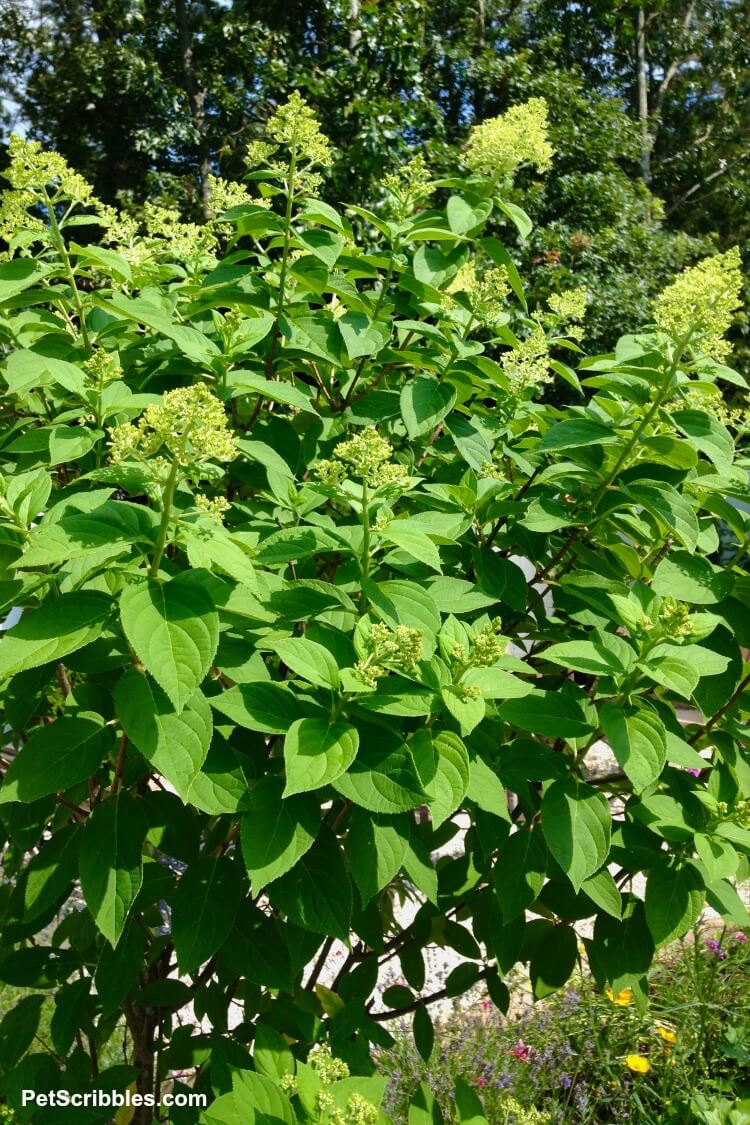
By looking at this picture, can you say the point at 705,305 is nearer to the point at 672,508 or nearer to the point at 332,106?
the point at 672,508

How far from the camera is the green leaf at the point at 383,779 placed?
4.21 feet

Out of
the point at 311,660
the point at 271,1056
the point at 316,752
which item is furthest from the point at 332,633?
the point at 271,1056

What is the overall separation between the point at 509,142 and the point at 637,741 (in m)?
1.45

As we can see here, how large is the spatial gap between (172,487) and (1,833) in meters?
1.06

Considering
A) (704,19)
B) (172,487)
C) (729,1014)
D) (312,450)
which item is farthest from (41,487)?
(704,19)

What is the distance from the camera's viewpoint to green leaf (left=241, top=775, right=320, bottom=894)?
50.1 inches

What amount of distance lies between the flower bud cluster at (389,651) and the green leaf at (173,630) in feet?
0.80

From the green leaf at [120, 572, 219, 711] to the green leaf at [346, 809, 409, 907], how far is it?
451 millimetres

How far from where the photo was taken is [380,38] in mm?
11844

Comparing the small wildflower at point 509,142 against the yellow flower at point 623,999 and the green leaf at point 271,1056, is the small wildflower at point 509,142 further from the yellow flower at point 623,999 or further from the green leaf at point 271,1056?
the yellow flower at point 623,999

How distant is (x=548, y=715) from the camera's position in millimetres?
1524

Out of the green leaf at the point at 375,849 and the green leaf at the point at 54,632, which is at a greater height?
the green leaf at the point at 54,632

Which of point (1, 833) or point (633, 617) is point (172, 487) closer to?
point (633, 617)

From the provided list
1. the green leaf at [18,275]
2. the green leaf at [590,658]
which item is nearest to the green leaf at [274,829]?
the green leaf at [590,658]
